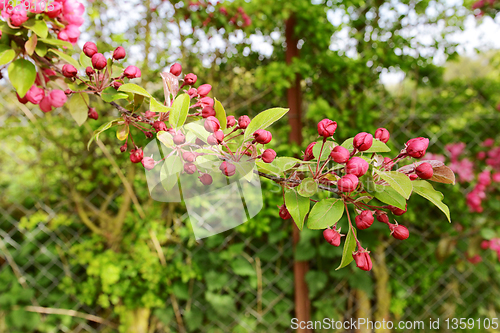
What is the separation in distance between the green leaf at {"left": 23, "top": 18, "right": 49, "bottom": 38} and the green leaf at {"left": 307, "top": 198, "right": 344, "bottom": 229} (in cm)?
50

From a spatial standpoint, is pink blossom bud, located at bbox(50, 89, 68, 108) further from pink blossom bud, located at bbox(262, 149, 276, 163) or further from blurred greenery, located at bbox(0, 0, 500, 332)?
blurred greenery, located at bbox(0, 0, 500, 332)

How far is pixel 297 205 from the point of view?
41 centimetres

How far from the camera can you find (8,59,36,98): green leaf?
470 mm

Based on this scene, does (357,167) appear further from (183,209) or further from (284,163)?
(183,209)

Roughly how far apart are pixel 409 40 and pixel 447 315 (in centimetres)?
147

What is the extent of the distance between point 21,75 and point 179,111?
29 centimetres

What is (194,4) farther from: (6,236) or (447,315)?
(447,315)

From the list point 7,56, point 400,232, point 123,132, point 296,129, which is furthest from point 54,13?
point 296,129

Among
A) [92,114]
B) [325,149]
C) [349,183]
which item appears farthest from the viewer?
[92,114]

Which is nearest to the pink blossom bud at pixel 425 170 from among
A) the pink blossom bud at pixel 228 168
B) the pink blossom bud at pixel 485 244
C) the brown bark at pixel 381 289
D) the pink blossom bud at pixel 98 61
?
the pink blossom bud at pixel 228 168

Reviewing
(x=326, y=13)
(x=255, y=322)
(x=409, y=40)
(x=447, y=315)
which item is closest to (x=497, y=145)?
(x=409, y=40)

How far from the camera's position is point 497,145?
62.6 inches

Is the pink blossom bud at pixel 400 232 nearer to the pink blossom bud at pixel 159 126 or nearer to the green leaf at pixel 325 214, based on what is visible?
the green leaf at pixel 325 214

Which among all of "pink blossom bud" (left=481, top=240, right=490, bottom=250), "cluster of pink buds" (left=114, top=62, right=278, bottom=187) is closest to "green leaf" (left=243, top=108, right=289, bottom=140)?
"cluster of pink buds" (left=114, top=62, right=278, bottom=187)
